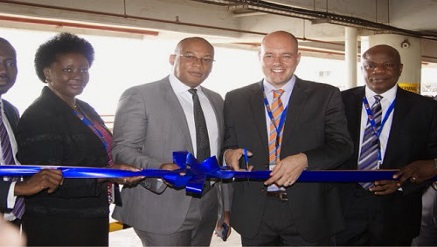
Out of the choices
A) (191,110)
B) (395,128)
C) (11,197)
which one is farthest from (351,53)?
(11,197)

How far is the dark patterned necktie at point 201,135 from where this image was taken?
3.29m

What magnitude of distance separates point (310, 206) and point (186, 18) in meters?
8.21

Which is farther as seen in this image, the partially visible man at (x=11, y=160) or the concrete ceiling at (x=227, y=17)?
the concrete ceiling at (x=227, y=17)

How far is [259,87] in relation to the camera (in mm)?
3438

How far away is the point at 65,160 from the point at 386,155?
7.34 ft

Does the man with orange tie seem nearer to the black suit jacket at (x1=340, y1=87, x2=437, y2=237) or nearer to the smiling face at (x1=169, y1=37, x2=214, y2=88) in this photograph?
the smiling face at (x1=169, y1=37, x2=214, y2=88)

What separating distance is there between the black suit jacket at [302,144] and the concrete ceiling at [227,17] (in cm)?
399

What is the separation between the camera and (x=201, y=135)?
130 inches

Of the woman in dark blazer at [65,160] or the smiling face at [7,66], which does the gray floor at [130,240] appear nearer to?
the woman in dark blazer at [65,160]

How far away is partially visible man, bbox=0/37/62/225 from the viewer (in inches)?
119

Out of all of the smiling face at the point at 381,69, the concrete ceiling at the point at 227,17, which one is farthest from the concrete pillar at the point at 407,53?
the smiling face at the point at 381,69

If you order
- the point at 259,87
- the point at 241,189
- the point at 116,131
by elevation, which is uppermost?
the point at 259,87

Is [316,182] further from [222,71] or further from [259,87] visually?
[222,71]

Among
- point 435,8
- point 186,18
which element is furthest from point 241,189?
point 435,8
